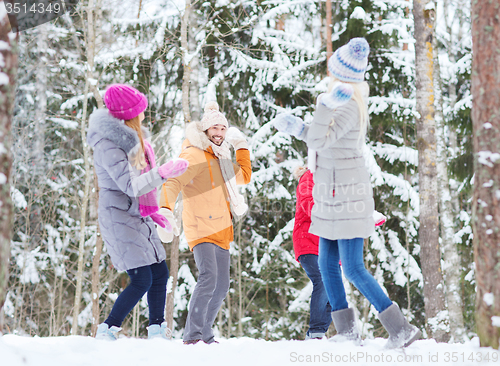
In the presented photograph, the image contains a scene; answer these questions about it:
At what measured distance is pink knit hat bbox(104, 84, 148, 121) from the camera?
323 centimetres

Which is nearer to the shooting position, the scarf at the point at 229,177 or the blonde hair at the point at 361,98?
the blonde hair at the point at 361,98

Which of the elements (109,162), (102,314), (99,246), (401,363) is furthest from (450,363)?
(102,314)

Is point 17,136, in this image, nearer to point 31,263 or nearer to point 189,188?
point 31,263

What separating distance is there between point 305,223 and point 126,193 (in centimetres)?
162

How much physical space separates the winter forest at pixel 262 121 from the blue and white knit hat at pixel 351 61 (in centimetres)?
364

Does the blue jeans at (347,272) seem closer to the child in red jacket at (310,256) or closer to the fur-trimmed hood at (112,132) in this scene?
the child in red jacket at (310,256)

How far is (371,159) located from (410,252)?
117 inches

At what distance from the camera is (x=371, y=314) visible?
10.3 meters

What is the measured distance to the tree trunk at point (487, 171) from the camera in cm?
235

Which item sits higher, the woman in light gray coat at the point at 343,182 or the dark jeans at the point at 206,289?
the woman in light gray coat at the point at 343,182

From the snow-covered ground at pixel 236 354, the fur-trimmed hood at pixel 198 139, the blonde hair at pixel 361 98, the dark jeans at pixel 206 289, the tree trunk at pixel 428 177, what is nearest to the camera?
the snow-covered ground at pixel 236 354

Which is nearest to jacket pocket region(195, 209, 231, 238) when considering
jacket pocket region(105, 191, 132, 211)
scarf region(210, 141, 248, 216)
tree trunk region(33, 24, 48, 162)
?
scarf region(210, 141, 248, 216)

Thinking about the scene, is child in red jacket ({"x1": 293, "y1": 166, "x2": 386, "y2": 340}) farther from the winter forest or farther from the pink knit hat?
the winter forest

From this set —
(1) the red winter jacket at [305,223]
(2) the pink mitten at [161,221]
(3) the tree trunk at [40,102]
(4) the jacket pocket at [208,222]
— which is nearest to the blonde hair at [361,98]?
(1) the red winter jacket at [305,223]
